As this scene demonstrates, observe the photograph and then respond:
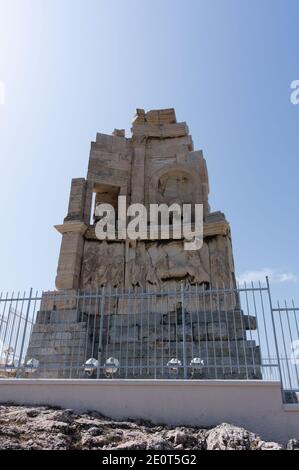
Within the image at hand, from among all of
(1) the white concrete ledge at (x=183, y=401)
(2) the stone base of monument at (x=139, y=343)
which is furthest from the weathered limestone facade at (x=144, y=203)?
(1) the white concrete ledge at (x=183, y=401)

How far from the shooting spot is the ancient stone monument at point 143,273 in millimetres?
8250

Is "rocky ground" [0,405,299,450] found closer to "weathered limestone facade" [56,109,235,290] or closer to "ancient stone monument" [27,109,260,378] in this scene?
"ancient stone monument" [27,109,260,378]

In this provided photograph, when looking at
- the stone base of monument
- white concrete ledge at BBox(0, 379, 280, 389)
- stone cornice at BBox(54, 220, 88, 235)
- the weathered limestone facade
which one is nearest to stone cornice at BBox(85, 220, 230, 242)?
the weathered limestone facade

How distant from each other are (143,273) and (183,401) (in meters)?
5.93

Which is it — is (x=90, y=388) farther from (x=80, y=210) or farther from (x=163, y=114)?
(x=163, y=114)

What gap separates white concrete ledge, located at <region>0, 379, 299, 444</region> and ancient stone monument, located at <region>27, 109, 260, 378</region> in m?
0.74

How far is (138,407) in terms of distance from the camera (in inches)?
203

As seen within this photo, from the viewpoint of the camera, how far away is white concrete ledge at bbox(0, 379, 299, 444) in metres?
4.73

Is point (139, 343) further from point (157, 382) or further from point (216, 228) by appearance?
point (216, 228)

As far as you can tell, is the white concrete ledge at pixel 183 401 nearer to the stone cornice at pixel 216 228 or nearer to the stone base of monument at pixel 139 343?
the stone base of monument at pixel 139 343

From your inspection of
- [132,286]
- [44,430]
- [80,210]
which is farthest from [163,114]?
[44,430]

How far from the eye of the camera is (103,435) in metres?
4.17

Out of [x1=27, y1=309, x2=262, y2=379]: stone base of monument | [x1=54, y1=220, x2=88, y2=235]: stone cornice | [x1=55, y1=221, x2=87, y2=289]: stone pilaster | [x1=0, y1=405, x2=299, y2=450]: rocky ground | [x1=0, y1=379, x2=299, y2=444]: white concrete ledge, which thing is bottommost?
[x1=0, y1=405, x2=299, y2=450]: rocky ground

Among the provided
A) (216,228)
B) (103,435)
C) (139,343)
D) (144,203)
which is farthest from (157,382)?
(144,203)
